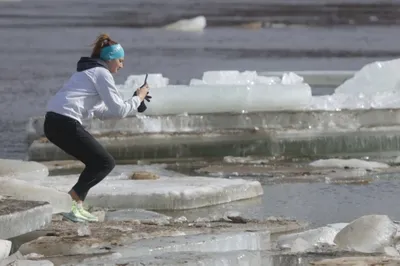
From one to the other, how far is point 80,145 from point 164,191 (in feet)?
4.46

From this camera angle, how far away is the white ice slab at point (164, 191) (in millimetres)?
8234

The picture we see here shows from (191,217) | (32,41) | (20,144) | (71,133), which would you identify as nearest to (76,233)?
(71,133)

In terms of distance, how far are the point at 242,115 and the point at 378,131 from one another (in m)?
1.31

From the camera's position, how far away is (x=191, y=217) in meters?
8.13

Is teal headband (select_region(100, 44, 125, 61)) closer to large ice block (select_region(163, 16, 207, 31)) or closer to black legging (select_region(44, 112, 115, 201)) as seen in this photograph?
black legging (select_region(44, 112, 115, 201))

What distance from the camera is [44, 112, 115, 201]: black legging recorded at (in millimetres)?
7070

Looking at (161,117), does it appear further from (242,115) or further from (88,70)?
(88,70)

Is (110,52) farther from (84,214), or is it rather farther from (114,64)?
(84,214)

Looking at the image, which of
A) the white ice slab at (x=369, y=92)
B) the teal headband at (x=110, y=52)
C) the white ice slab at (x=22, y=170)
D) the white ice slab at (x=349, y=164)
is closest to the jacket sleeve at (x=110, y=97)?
the teal headband at (x=110, y=52)

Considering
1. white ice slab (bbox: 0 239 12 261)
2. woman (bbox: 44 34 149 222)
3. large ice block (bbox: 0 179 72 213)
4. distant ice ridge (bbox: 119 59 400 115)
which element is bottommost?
white ice slab (bbox: 0 239 12 261)

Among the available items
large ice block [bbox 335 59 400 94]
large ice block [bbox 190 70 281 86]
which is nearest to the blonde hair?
large ice block [bbox 190 70 281 86]

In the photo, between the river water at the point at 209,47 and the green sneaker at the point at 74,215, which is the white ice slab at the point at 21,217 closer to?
the green sneaker at the point at 74,215

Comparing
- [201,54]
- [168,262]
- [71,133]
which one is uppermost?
[201,54]

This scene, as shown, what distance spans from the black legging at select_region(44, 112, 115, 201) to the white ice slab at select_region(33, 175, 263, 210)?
3.18 feet
